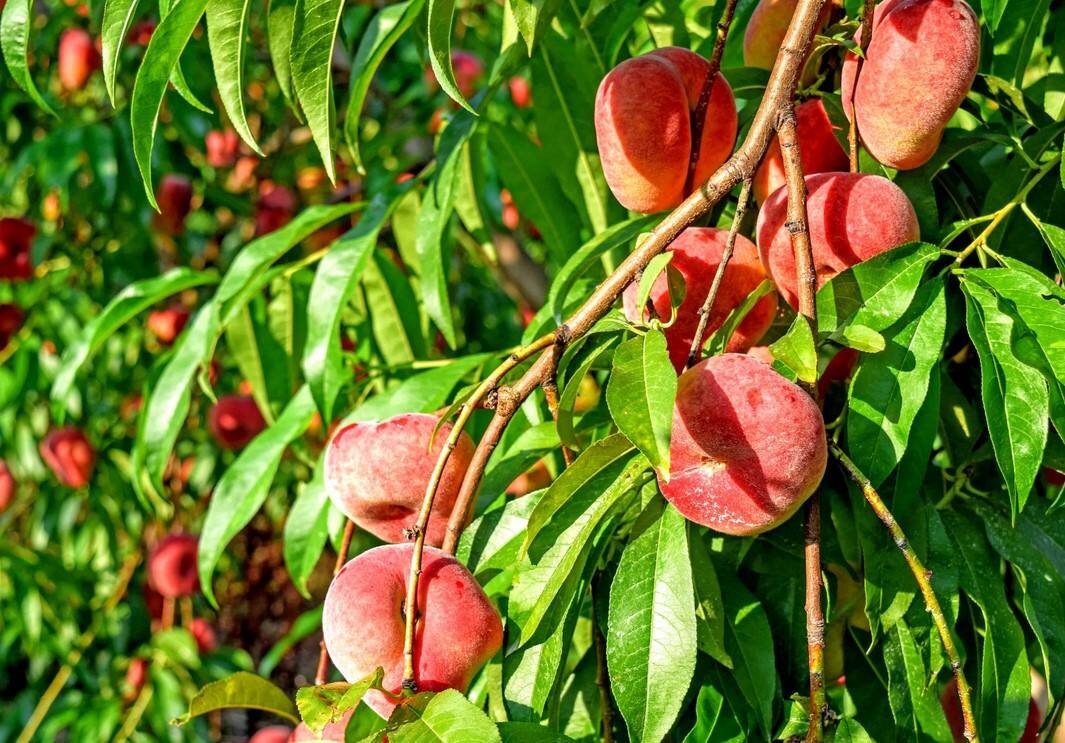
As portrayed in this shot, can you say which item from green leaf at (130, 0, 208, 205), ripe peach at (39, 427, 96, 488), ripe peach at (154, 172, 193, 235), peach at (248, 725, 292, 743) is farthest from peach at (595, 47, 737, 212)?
ripe peach at (39, 427, 96, 488)

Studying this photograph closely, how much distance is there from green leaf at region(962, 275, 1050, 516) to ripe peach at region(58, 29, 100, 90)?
7.87ft

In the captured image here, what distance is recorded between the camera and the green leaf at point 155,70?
84cm

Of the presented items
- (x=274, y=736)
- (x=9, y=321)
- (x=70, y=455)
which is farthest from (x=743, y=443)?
(x=9, y=321)

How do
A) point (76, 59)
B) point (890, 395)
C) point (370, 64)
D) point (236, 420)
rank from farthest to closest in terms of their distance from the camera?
point (76, 59) → point (236, 420) → point (370, 64) → point (890, 395)

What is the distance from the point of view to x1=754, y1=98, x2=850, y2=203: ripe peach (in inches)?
36.2

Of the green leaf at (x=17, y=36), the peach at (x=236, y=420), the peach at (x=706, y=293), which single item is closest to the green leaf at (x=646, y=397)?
the peach at (x=706, y=293)

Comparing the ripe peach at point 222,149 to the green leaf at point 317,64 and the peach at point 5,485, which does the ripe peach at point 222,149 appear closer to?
the peach at point 5,485

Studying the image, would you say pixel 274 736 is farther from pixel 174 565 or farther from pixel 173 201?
pixel 173 201

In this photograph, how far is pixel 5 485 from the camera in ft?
9.45

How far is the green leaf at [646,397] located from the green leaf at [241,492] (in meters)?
0.65

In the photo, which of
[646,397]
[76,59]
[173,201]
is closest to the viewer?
[646,397]

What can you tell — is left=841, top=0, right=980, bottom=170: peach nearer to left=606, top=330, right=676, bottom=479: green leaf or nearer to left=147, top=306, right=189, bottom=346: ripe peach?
left=606, top=330, right=676, bottom=479: green leaf

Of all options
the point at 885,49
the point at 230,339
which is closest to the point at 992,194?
the point at 885,49

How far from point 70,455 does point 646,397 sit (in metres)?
2.12
